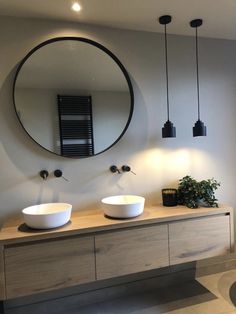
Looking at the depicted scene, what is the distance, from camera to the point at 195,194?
2455mm

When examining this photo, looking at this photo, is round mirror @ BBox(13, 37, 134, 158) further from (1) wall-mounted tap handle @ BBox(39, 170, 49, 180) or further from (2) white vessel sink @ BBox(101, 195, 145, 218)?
(2) white vessel sink @ BBox(101, 195, 145, 218)

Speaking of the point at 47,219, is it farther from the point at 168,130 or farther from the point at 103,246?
the point at 168,130

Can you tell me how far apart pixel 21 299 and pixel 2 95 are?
1.66 m

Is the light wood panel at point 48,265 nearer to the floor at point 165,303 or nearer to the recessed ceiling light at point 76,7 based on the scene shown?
the floor at point 165,303

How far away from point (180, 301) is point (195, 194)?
3.06 ft

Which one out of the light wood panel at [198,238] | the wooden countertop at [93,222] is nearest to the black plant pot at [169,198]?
the wooden countertop at [93,222]

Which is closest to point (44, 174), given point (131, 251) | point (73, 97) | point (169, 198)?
point (73, 97)

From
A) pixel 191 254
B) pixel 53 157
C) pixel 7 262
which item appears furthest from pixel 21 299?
pixel 191 254

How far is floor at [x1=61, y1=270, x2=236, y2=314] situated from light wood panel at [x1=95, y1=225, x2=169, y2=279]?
428mm

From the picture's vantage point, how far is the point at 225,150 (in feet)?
9.43

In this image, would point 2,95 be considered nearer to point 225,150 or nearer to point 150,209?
point 150,209

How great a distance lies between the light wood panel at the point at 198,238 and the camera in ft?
7.25

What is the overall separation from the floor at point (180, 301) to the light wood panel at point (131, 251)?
428 millimetres

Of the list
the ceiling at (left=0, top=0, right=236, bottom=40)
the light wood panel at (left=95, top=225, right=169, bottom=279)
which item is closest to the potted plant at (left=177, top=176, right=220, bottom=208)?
the light wood panel at (left=95, top=225, right=169, bottom=279)
